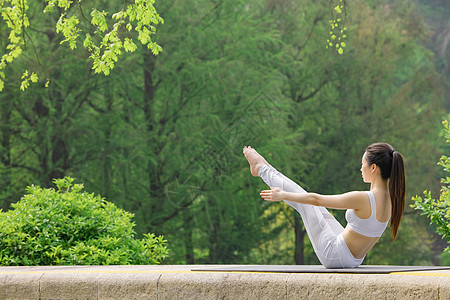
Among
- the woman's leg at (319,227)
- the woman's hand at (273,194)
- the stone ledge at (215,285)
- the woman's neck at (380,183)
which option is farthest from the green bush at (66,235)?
the woman's neck at (380,183)

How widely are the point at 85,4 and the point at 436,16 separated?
17.3m

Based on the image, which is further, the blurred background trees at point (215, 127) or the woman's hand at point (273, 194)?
the blurred background trees at point (215, 127)

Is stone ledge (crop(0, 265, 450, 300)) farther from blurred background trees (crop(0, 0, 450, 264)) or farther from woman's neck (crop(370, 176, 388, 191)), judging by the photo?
blurred background trees (crop(0, 0, 450, 264))

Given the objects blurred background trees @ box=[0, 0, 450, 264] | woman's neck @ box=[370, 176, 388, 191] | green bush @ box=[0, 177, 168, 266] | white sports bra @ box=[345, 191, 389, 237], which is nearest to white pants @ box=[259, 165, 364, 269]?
white sports bra @ box=[345, 191, 389, 237]

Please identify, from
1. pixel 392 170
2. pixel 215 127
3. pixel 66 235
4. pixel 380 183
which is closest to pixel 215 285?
pixel 380 183

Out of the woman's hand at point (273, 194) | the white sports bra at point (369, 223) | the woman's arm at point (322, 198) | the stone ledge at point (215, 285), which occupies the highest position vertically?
the woman's hand at point (273, 194)

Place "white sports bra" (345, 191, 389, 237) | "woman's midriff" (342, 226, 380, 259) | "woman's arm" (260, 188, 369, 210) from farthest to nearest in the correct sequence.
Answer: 1. "woman's midriff" (342, 226, 380, 259)
2. "white sports bra" (345, 191, 389, 237)
3. "woman's arm" (260, 188, 369, 210)

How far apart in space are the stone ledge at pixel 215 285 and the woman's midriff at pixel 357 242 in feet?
2.09

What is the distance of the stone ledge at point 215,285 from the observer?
161 inches

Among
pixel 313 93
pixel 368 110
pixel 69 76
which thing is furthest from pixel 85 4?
pixel 368 110

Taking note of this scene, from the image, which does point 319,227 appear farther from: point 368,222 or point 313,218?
point 368,222

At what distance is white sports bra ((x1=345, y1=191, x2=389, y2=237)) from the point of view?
5.01m

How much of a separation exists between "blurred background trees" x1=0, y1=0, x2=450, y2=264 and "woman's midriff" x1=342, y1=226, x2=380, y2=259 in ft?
40.9

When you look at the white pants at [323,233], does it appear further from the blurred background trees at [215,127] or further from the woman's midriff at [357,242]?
the blurred background trees at [215,127]
